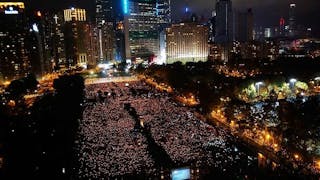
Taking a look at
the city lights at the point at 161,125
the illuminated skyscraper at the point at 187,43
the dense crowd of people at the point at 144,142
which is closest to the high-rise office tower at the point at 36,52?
the city lights at the point at 161,125

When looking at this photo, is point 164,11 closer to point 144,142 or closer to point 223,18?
point 223,18

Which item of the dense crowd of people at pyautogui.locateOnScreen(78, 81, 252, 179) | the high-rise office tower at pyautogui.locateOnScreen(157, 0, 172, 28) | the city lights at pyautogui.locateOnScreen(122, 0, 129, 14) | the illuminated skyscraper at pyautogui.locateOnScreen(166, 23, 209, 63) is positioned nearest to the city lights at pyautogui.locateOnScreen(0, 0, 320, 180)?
the dense crowd of people at pyautogui.locateOnScreen(78, 81, 252, 179)

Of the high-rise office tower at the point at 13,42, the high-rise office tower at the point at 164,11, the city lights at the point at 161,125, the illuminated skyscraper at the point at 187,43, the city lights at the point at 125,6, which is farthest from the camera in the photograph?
the high-rise office tower at the point at 164,11

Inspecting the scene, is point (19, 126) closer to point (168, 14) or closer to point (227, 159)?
point (227, 159)

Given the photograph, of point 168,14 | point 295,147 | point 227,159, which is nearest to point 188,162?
A: point 227,159

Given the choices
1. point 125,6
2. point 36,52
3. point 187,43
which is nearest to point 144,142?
point 36,52

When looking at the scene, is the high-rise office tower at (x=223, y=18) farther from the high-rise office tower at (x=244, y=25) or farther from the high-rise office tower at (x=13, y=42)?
the high-rise office tower at (x=13, y=42)

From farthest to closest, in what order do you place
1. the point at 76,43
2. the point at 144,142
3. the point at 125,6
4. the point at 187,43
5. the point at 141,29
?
the point at 141,29 → the point at 125,6 → the point at 76,43 → the point at 187,43 → the point at 144,142
